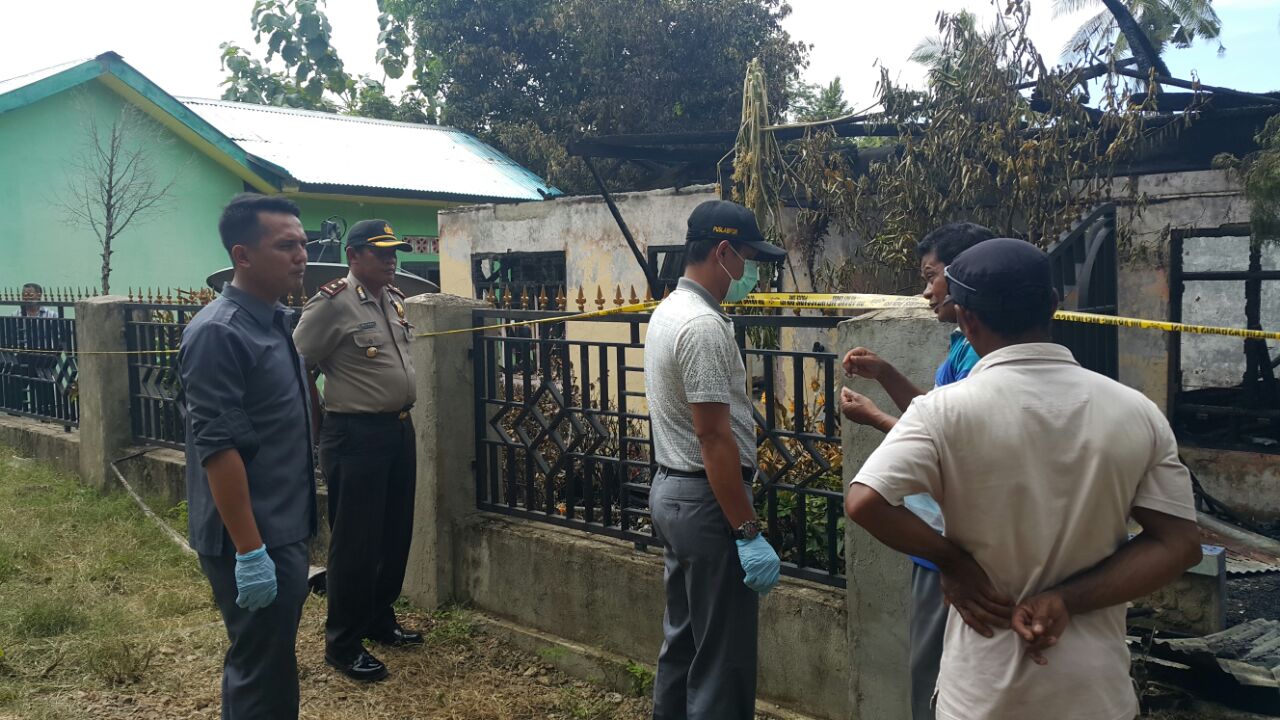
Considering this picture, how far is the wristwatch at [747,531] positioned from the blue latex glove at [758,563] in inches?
0.5

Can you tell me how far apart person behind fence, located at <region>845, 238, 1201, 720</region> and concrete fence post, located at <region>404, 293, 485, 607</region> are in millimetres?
3608

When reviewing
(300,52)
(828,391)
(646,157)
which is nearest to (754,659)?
(828,391)

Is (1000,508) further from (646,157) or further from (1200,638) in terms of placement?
(646,157)

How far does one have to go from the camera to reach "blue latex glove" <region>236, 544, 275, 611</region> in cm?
299

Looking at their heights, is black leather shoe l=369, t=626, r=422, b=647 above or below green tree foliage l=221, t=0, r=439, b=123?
below

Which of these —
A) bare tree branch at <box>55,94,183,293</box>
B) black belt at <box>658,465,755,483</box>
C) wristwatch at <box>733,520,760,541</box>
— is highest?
bare tree branch at <box>55,94,183,293</box>

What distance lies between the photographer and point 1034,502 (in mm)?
1980

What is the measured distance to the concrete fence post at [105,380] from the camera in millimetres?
8250

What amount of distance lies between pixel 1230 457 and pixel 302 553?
317 inches

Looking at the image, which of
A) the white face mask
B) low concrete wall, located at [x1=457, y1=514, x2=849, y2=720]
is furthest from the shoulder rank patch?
the white face mask

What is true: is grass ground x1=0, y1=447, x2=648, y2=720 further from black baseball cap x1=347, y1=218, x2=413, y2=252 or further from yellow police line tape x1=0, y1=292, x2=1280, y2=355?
black baseball cap x1=347, y1=218, x2=413, y2=252

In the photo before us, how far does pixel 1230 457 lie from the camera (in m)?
8.60

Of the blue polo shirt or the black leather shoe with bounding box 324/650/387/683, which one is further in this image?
the black leather shoe with bounding box 324/650/387/683

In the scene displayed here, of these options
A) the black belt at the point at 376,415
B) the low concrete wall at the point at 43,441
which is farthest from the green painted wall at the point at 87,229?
the black belt at the point at 376,415
